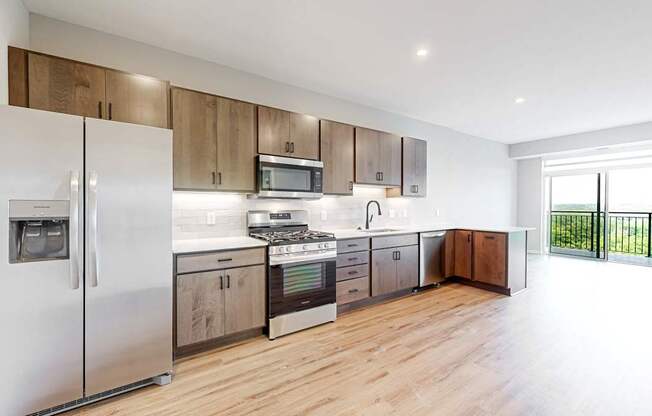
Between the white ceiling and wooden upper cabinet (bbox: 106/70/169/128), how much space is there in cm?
51

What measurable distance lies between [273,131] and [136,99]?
1.26m

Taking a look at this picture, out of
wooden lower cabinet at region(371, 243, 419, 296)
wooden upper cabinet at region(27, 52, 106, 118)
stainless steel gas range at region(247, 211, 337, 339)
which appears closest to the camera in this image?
wooden upper cabinet at region(27, 52, 106, 118)

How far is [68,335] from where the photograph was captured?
1828 millimetres

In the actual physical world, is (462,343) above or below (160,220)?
below

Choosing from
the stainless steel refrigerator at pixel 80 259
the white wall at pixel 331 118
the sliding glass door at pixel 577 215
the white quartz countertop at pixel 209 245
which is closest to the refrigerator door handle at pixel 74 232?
the stainless steel refrigerator at pixel 80 259

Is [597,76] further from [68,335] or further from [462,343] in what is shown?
[68,335]

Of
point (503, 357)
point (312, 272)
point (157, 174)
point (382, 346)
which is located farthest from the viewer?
point (312, 272)

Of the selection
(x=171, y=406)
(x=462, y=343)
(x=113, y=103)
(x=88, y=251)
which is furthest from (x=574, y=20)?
(x=171, y=406)

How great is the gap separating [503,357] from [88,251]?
3.19 metres

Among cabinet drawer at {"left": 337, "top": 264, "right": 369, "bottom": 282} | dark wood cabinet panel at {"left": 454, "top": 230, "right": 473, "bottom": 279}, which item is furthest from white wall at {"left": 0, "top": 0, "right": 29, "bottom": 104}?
dark wood cabinet panel at {"left": 454, "top": 230, "right": 473, "bottom": 279}

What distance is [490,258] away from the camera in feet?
14.5

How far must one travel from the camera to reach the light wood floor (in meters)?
1.92

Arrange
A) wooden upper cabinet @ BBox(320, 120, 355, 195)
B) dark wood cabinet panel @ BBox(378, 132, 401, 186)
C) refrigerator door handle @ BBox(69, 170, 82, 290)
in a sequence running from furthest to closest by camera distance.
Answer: dark wood cabinet panel @ BBox(378, 132, 401, 186), wooden upper cabinet @ BBox(320, 120, 355, 195), refrigerator door handle @ BBox(69, 170, 82, 290)

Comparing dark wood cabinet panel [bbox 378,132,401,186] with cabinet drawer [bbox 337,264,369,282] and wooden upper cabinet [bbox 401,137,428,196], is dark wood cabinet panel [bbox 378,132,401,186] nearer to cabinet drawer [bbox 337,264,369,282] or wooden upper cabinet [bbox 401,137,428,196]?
wooden upper cabinet [bbox 401,137,428,196]
